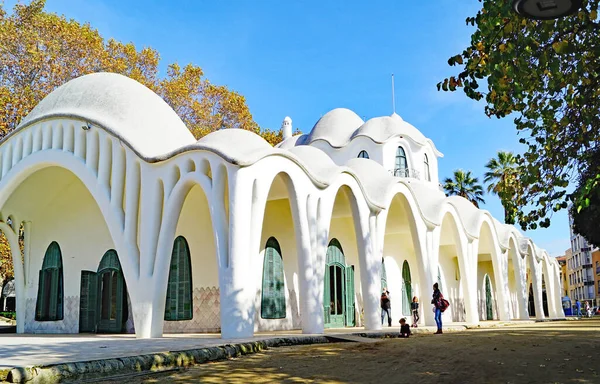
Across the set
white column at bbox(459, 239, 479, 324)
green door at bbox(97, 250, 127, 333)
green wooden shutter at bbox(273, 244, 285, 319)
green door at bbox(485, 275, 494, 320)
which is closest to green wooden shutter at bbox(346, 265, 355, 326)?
green wooden shutter at bbox(273, 244, 285, 319)

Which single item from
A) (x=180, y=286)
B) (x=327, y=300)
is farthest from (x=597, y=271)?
(x=180, y=286)

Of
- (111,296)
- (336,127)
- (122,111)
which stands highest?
(336,127)

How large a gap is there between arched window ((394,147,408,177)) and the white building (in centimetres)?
235

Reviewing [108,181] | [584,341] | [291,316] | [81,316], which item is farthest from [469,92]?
[81,316]

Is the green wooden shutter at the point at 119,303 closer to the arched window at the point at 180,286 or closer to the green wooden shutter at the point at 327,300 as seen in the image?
the arched window at the point at 180,286

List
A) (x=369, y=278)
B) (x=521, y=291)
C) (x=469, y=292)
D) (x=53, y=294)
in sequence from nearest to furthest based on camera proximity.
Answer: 1. (x=369, y=278)
2. (x=53, y=294)
3. (x=469, y=292)
4. (x=521, y=291)

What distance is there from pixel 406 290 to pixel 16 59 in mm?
18420

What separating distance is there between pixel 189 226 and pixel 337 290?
5787 millimetres

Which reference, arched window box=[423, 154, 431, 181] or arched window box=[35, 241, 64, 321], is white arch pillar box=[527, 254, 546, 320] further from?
arched window box=[35, 241, 64, 321]

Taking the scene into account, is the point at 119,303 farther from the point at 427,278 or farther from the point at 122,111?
the point at 427,278

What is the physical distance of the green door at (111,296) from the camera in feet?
59.5

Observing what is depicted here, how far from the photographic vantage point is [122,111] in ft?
52.0

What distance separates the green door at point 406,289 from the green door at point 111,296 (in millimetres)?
11290

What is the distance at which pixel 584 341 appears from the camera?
39.5ft
